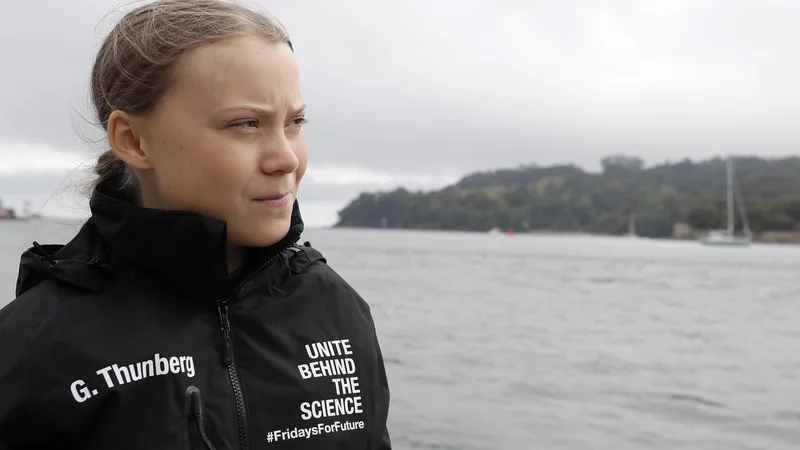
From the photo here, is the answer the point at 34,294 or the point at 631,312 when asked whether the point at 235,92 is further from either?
the point at 631,312

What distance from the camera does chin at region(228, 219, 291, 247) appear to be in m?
1.75

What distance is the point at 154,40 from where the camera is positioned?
170 cm

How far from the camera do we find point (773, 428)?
27.8 ft

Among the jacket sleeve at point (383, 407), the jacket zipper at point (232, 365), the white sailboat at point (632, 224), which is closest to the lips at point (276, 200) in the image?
the jacket zipper at point (232, 365)

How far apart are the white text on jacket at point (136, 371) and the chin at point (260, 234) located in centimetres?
27

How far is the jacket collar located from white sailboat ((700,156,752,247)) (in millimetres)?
94101

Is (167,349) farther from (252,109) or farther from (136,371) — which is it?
(252,109)

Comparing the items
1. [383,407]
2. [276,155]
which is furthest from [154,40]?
[383,407]

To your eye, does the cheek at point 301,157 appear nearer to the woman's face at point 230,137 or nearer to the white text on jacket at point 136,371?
the woman's face at point 230,137

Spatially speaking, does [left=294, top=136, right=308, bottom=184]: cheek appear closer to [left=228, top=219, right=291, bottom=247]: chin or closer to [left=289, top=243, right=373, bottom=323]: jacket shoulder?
[left=228, top=219, right=291, bottom=247]: chin

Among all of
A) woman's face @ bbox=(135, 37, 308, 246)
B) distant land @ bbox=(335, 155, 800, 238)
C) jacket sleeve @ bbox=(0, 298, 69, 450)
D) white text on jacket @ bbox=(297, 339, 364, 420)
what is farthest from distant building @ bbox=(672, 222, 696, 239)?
jacket sleeve @ bbox=(0, 298, 69, 450)

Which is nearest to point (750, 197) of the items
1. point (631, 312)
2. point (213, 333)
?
point (631, 312)

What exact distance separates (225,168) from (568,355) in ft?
37.9

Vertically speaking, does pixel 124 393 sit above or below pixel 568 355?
above
